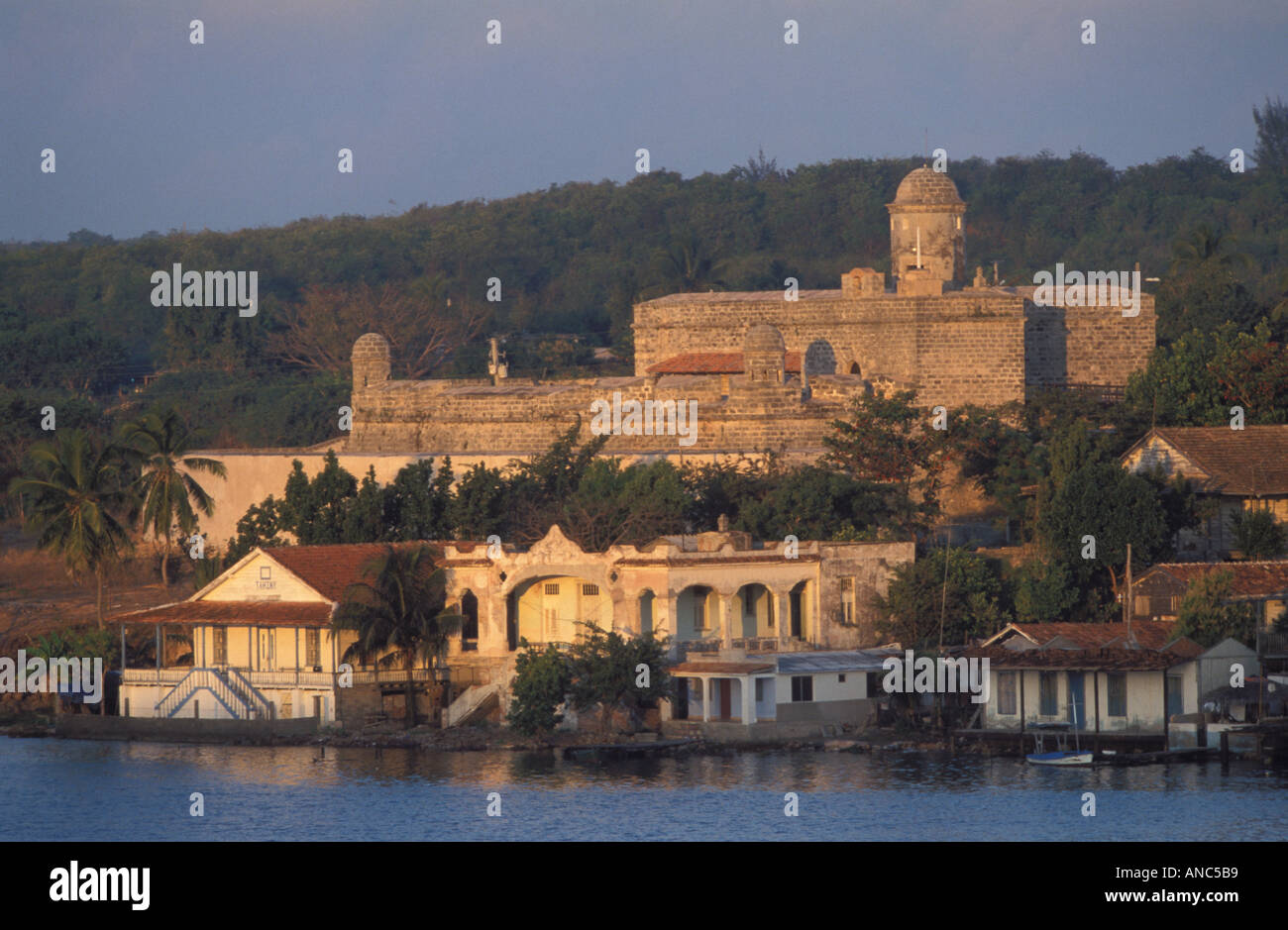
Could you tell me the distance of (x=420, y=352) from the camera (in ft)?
283

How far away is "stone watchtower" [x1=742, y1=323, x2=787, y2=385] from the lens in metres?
52.8

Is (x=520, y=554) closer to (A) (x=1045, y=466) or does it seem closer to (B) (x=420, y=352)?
(A) (x=1045, y=466)

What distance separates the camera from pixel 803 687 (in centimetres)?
4088

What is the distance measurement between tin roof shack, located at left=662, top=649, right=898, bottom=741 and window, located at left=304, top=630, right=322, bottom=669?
7192 mm

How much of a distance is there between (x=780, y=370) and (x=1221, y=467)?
10877 millimetres

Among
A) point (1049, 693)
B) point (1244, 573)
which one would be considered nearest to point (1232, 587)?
point (1244, 573)

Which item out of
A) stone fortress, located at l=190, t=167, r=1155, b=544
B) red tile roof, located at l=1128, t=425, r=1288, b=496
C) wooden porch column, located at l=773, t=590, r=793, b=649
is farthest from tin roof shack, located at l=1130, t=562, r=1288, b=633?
stone fortress, located at l=190, t=167, r=1155, b=544

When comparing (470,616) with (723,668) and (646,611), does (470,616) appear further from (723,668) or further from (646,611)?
(723,668)

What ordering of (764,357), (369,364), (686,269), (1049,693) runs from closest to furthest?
1. (1049,693)
2. (764,357)
3. (369,364)
4. (686,269)

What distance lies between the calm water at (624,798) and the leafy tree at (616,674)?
1.56 metres

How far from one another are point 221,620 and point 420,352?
43.8m

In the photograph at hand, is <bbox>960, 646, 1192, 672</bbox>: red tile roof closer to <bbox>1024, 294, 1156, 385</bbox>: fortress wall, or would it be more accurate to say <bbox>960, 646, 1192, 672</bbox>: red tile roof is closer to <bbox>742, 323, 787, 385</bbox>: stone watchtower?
<bbox>742, 323, 787, 385</bbox>: stone watchtower

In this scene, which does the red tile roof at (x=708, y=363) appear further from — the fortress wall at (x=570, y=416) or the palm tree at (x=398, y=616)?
the palm tree at (x=398, y=616)

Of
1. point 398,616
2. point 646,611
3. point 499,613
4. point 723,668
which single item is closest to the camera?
point 723,668
